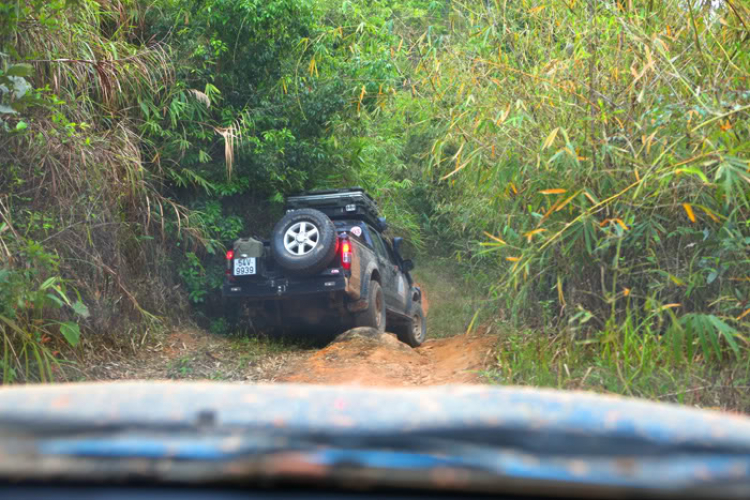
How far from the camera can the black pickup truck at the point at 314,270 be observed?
329 inches

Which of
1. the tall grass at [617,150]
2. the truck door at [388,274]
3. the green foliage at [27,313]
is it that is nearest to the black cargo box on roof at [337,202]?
the truck door at [388,274]

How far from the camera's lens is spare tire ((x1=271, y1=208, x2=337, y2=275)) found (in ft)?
27.0

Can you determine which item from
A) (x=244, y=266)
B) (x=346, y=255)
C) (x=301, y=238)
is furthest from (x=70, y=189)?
(x=346, y=255)

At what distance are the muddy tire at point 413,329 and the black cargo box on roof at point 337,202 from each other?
7.37 feet

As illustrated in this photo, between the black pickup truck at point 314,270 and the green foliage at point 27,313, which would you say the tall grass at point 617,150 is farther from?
the green foliage at point 27,313

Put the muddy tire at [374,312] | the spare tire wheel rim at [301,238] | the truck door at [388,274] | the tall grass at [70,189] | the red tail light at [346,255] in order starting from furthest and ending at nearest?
the truck door at [388,274], the muddy tire at [374,312], the red tail light at [346,255], the spare tire wheel rim at [301,238], the tall grass at [70,189]

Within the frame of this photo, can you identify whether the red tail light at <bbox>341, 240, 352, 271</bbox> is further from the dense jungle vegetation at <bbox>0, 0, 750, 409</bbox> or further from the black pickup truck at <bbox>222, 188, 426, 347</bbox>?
the dense jungle vegetation at <bbox>0, 0, 750, 409</bbox>

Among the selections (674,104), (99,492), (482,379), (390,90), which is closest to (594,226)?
(674,104)

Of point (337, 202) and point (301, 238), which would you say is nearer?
point (301, 238)

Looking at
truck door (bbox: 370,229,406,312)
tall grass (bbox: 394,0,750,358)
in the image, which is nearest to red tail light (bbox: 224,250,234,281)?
truck door (bbox: 370,229,406,312)

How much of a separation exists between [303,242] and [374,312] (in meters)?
1.49

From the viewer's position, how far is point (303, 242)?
836 cm

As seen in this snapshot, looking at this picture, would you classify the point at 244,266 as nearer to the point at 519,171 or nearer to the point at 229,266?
the point at 229,266

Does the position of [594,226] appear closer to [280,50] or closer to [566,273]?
[566,273]
